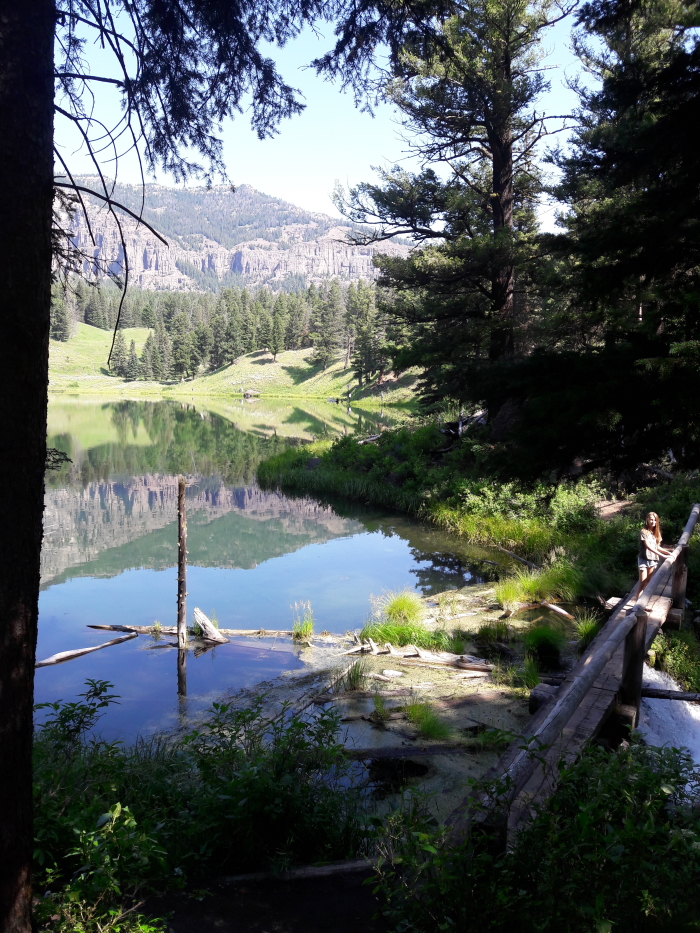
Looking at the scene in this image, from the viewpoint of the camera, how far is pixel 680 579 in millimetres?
10688

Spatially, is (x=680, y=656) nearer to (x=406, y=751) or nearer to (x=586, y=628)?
(x=586, y=628)

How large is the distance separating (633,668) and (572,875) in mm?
4189

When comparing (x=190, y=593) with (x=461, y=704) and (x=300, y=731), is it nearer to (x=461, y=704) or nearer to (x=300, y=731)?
(x=461, y=704)

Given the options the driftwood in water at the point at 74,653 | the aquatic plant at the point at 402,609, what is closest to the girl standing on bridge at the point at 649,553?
the aquatic plant at the point at 402,609

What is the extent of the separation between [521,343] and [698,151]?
1861cm

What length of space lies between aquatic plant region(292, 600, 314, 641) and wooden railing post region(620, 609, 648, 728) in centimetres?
720

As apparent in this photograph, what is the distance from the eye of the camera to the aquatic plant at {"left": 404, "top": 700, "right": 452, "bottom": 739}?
8.45 metres

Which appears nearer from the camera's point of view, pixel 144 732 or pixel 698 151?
pixel 698 151

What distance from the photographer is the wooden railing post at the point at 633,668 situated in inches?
265

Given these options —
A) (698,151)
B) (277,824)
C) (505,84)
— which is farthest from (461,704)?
(505,84)

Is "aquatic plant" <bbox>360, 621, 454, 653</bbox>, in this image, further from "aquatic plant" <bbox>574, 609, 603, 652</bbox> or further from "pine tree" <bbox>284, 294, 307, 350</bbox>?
"pine tree" <bbox>284, 294, 307, 350</bbox>

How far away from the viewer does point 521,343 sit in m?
22.0

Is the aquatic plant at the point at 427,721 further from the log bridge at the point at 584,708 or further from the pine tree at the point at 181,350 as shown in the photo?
the pine tree at the point at 181,350

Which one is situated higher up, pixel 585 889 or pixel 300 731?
pixel 585 889
